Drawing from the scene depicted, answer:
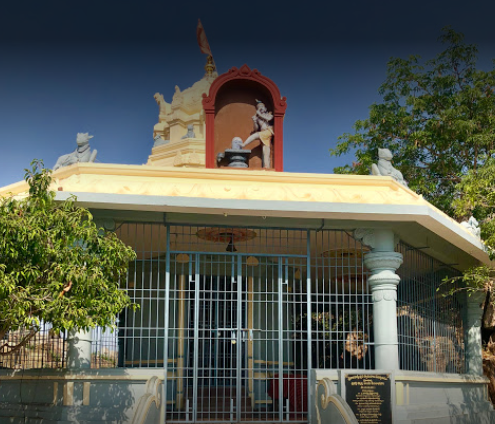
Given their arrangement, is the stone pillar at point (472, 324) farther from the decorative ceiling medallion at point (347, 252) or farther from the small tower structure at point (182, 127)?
the small tower structure at point (182, 127)

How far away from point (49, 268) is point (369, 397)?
16.4 ft

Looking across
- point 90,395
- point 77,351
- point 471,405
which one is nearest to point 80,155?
point 77,351

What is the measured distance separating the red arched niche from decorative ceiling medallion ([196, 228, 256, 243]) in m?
1.61

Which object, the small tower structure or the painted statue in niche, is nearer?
the painted statue in niche

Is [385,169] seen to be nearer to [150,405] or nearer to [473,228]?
[473,228]

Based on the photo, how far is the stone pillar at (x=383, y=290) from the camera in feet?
33.1

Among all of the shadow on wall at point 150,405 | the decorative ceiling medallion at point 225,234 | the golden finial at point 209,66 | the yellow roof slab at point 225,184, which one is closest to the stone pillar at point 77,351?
the shadow on wall at point 150,405

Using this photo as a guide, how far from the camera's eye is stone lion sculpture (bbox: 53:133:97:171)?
34.7 feet

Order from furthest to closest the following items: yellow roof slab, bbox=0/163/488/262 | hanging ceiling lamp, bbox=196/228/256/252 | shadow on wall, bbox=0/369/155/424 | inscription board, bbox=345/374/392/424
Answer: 1. hanging ceiling lamp, bbox=196/228/256/252
2. yellow roof slab, bbox=0/163/488/262
3. inscription board, bbox=345/374/392/424
4. shadow on wall, bbox=0/369/155/424

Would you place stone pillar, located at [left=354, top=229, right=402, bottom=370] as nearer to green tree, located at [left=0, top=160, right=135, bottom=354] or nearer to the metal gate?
the metal gate

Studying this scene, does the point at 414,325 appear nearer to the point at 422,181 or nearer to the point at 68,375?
the point at 68,375

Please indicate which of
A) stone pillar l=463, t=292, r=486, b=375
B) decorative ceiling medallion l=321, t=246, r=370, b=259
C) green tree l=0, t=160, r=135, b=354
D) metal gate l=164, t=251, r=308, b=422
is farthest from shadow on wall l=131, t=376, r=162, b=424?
stone pillar l=463, t=292, r=486, b=375

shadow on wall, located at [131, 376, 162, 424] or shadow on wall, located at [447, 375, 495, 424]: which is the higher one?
shadow on wall, located at [131, 376, 162, 424]

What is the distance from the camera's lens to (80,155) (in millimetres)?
10664
